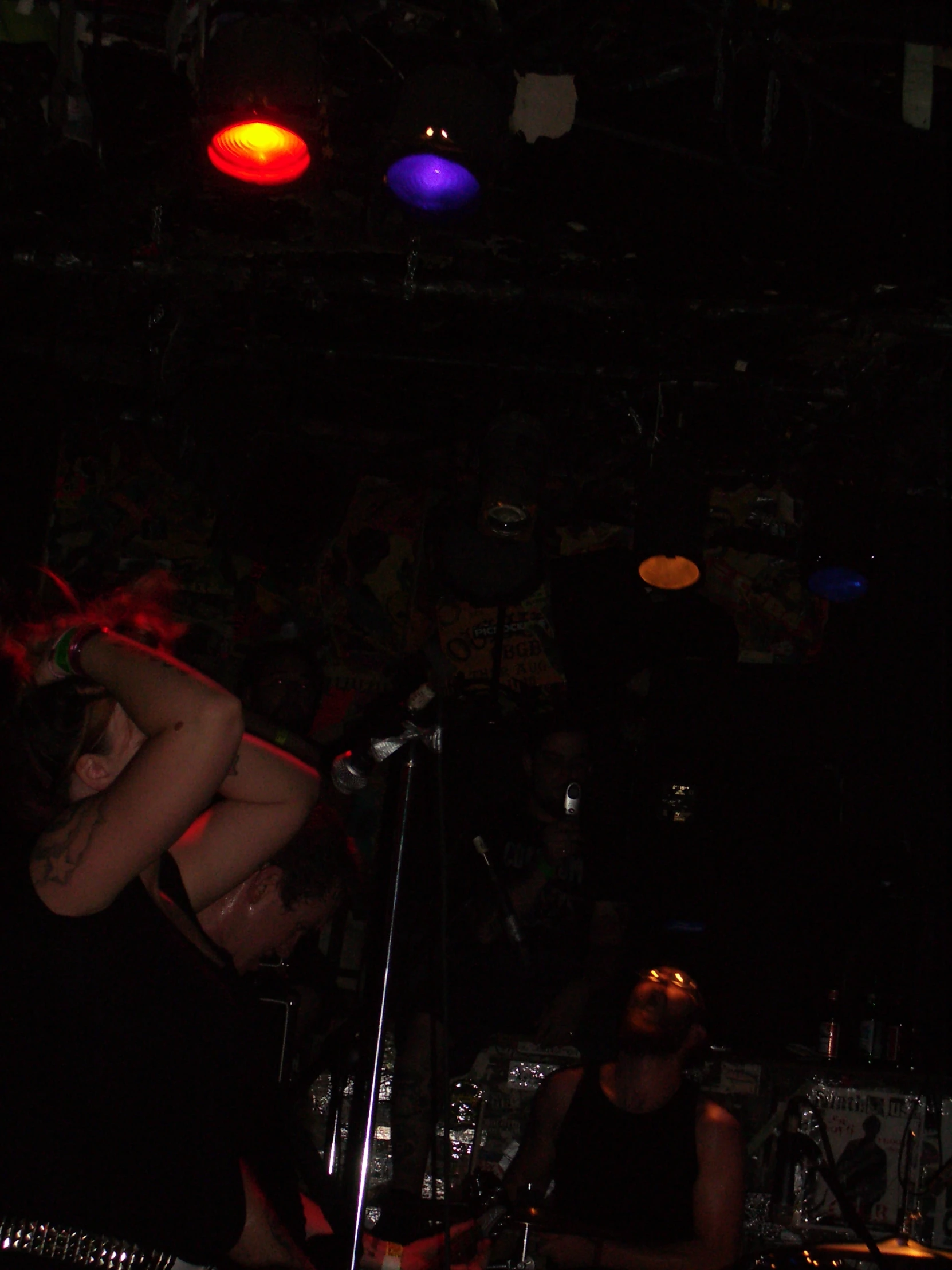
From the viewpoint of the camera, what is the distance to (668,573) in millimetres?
5055

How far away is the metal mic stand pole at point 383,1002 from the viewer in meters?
1.93

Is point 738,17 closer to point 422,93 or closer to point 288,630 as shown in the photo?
point 422,93

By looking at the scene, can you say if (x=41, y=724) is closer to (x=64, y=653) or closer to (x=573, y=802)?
(x=64, y=653)

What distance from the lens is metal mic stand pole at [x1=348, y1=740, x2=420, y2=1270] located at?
1.93m

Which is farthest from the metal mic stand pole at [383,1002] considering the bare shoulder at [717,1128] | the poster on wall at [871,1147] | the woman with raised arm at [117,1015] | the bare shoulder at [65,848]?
the poster on wall at [871,1147]

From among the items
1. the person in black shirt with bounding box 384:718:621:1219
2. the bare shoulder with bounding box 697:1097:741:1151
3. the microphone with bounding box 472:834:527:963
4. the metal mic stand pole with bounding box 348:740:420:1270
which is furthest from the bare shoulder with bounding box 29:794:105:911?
the bare shoulder with bounding box 697:1097:741:1151

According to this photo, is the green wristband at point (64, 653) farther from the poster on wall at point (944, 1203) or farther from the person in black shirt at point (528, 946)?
the poster on wall at point (944, 1203)

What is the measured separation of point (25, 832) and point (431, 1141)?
8.72ft

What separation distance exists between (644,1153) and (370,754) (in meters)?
2.08

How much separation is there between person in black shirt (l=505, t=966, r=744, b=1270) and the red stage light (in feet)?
8.95

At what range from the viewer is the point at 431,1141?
12.7 feet

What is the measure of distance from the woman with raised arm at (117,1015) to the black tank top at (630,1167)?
2.21 metres

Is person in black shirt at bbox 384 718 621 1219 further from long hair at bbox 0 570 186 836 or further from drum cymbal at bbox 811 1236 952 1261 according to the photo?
long hair at bbox 0 570 186 836

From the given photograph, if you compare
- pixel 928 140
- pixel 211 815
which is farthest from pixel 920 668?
pixel 211 815
